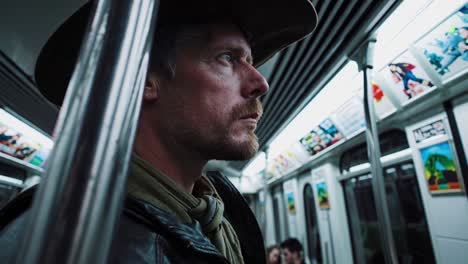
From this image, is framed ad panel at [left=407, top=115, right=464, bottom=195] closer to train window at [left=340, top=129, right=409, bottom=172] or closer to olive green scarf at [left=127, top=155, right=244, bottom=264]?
train window at [left=340, top=129, right=409, bottom=172]

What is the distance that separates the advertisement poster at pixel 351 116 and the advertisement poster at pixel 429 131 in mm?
522

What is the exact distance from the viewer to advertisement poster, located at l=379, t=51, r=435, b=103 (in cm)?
210

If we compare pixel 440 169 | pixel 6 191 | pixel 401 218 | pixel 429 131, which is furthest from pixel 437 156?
pixel 6 191

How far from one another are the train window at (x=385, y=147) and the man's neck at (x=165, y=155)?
9.55 feet

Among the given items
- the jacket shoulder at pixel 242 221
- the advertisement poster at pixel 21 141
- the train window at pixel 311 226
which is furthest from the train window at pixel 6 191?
the train window at pixel 311 226

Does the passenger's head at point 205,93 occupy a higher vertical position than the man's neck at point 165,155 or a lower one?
higher

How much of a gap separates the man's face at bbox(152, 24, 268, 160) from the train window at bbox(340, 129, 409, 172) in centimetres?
268

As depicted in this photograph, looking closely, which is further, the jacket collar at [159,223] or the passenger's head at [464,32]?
the passenger's head at [464,32]

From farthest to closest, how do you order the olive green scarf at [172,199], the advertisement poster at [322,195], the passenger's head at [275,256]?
the passenger's head at [275,256] < the advertisement poster at [322,195] < the olive green scarf at [172,199]

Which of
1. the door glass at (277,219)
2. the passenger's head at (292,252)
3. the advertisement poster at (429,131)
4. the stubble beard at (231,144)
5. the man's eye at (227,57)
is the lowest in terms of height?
the passenger's head at (292,252)

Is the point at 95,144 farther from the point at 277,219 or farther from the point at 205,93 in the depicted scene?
the point at 277,219

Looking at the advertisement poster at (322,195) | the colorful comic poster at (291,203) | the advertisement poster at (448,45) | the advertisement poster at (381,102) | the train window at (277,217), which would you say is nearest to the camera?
the advertisement poster at (448,45)

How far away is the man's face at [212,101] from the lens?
3.11 ft

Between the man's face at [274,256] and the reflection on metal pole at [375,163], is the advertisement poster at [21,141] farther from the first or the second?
the man's face at [274,256]
